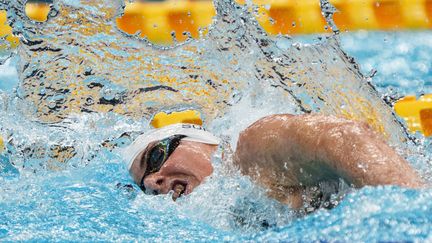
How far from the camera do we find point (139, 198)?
211 centimetres

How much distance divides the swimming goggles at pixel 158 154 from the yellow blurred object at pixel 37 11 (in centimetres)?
197

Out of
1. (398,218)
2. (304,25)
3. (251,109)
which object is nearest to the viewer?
(398,218)

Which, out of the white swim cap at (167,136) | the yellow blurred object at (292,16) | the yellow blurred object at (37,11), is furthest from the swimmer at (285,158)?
the yellow blurred object at (37,11)

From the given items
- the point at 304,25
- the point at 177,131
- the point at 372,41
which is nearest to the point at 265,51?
the point at 177,131

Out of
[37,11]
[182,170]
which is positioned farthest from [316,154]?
[37,11]

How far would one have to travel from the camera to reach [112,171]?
2.58m

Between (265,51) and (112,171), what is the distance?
735mm

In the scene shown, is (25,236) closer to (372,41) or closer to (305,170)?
(305,170)

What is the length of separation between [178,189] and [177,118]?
3.79 ft

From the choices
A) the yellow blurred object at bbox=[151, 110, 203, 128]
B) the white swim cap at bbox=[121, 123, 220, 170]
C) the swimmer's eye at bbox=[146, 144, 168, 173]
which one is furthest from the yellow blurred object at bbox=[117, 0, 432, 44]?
the swimmer's eye at bbox=[146, 144, 168, 173]

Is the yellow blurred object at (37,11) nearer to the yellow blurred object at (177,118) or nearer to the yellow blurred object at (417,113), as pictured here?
the yellow blurred object at (177,118)

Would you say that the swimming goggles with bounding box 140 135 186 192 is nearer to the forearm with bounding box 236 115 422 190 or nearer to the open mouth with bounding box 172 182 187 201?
the open mouth with bounding box 172 182 187 201

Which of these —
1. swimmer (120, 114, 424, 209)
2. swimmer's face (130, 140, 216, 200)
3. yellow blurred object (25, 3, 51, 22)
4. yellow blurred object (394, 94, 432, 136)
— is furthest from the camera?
yellow blurred object (25, 3, 51, 22)

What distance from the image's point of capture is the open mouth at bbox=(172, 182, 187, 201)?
2.02 m
